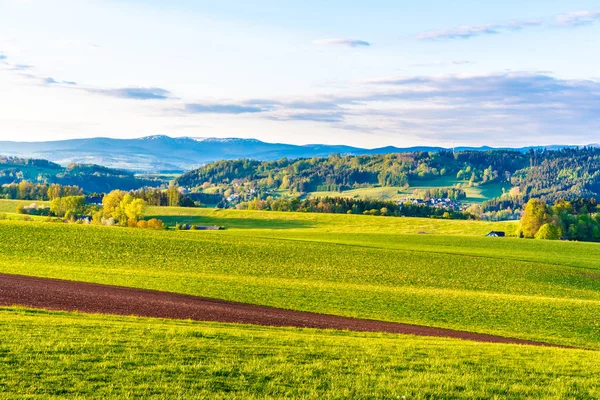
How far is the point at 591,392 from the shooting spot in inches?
661

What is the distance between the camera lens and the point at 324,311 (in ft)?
119

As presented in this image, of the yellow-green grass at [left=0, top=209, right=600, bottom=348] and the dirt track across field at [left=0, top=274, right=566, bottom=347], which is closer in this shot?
the dirt track across field at [left=0, top=274, right=566, bottom=347]

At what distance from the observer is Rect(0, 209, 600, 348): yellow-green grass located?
124ft

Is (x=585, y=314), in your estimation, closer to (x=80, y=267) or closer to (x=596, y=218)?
(x=80, y=267)

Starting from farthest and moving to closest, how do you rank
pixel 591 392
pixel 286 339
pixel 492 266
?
pixel 492 266 < pixel 286 339 < pixel 591 392

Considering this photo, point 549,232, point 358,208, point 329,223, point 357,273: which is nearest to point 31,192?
point 358,208

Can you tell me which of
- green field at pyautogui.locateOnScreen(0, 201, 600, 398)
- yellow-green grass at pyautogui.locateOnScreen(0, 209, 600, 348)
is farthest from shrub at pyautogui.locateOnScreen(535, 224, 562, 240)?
yellow-green grass at pyautogui.locateOnScreen(0, 209, 600, 348)

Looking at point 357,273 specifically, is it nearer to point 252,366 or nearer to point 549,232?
point 252,366

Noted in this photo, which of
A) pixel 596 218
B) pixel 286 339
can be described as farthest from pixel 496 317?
pixel 596 218

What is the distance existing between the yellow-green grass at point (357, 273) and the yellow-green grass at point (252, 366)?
543 inches

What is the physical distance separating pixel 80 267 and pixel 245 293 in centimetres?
1820

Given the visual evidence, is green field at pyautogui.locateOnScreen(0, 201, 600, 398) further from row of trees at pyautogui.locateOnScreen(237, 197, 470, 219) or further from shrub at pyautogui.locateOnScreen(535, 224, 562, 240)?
row of trees at pyautogui.locateOnScreen(237, 197, 470, 219)

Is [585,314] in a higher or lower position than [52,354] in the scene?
lower

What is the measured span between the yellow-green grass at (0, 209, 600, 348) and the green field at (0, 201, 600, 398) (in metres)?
0.20
